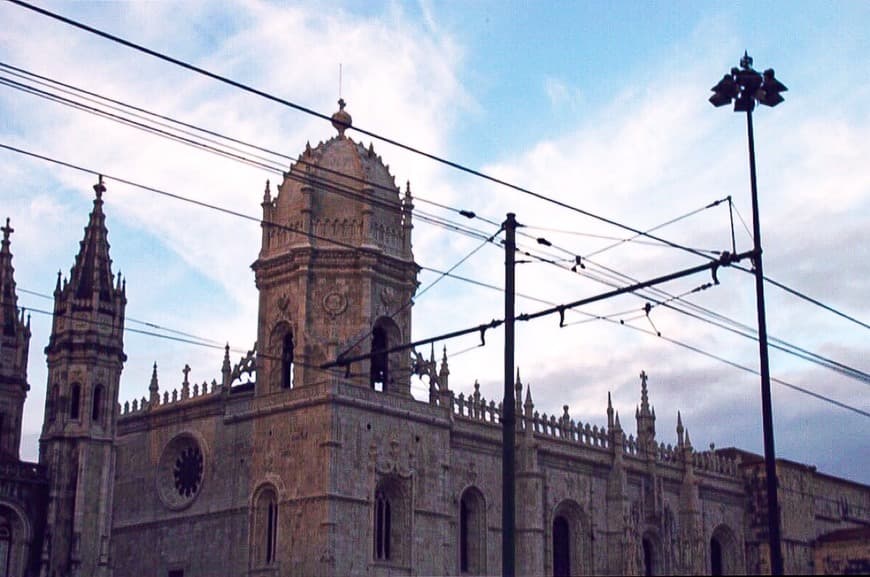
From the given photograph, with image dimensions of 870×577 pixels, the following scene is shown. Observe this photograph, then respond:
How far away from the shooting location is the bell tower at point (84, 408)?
46.5 m

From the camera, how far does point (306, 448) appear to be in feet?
149

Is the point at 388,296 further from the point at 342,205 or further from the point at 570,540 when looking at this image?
the point at 570,540

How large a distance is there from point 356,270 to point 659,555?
20.9 meters

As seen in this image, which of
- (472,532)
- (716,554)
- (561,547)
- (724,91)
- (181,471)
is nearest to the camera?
(724,91)

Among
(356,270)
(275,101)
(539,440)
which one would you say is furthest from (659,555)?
(275,101)

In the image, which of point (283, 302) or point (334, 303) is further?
point (283, 302)

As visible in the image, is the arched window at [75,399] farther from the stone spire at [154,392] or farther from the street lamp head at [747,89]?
the street lamp head at [747,89]

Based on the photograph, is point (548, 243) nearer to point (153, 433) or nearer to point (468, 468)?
point (468, 468)

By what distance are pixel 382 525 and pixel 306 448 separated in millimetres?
4061

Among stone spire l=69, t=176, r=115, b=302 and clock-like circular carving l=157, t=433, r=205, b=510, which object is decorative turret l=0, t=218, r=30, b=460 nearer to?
stone spire l=69, t=176, r=115, b=302

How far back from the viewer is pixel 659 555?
58.9 metres

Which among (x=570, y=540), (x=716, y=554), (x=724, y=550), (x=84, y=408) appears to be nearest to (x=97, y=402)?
(x=84, y=408)

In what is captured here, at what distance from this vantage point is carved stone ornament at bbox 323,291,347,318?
160 ft

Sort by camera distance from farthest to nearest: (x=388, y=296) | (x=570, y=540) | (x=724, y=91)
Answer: (x=570, y=540) < (x=388, y=296) < (x=724, y=91)
